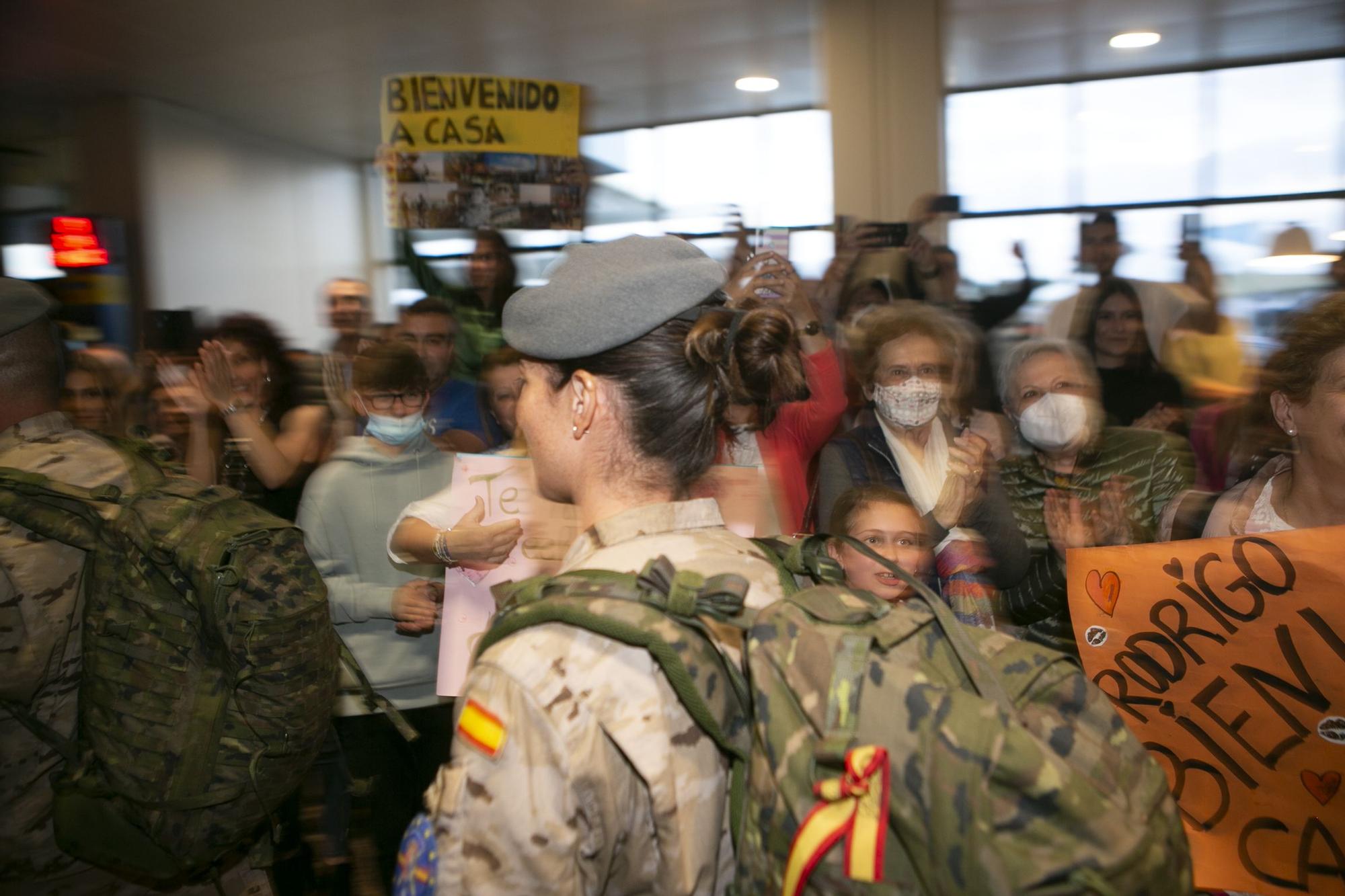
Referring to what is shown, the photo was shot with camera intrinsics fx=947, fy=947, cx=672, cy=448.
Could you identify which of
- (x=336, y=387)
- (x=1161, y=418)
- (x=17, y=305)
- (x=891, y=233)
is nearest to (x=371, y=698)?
(x=17, y=305)

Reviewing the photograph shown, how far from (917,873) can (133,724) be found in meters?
1.63

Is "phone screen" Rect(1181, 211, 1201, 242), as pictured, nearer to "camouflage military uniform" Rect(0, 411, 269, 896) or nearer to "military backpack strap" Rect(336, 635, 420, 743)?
"military backpack strap" Rect(336, 635, 420, 743)

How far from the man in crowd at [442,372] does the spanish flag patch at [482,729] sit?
1.87 m

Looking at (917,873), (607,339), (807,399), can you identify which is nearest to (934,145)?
(807,399)

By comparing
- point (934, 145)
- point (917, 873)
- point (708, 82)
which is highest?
point (708, 82)

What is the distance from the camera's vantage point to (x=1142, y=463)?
7.98 feet

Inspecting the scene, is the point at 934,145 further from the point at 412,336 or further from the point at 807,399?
the point at 412,336

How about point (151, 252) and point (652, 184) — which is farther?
point (151, 252)

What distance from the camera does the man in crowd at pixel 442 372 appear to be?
115 inches

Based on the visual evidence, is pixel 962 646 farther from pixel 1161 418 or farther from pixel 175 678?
pixel 1161 418

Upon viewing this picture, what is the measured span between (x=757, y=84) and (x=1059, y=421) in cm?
281

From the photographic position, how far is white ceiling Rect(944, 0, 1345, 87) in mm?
4078

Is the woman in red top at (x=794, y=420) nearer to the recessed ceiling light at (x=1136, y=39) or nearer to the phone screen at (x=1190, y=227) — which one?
the phone screen at (x=1190, y=227)

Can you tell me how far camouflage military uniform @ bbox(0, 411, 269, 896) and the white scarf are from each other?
183cm
